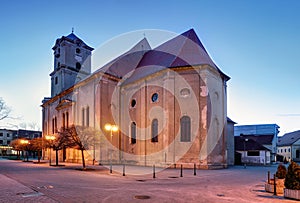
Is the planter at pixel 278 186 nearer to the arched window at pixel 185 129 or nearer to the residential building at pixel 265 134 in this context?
the arched window at pixel 185 129

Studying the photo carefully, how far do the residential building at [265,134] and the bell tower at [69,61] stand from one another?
35088 mm

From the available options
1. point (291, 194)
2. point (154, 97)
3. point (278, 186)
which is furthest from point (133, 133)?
point (291, 194)

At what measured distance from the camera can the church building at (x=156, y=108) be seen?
26.4 m

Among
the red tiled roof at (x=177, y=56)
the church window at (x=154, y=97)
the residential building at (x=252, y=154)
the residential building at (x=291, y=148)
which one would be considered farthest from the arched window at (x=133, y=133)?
the residential building at (x=291, y=148)

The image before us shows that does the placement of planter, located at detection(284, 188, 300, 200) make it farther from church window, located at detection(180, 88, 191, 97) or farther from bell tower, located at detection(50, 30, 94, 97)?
bell tower, located at detection(50, 30, 94, 97)

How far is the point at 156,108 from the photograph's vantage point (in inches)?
1158

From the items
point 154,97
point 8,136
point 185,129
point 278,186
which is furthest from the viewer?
point 8,136

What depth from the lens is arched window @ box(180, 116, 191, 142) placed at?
87.6 ft

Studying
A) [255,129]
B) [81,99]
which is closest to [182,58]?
[81,99]

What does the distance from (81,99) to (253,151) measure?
26817mm

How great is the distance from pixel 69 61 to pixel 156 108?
71.6 ft

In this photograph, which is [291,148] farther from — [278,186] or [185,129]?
[278,186]

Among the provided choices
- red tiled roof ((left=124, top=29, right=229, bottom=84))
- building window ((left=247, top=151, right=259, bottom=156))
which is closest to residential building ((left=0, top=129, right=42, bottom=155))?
red tiled roof ((left=124, top=29, right=229, bottom=84))

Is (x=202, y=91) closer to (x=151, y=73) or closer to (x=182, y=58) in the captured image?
(x=182, y=58)
